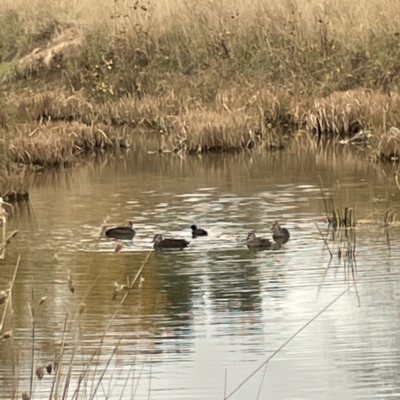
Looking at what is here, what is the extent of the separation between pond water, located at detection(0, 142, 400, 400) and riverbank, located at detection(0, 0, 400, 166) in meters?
2.15

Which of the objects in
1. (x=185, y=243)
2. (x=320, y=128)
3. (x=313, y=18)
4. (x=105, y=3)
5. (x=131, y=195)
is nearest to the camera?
(x=185, y=243)

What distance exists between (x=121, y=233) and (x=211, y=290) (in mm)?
1996

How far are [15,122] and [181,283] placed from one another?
328 inches

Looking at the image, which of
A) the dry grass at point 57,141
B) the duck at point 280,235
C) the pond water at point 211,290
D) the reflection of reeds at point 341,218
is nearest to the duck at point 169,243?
the pond water at point 211,290

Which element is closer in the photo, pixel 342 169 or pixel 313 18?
pixel 342 169

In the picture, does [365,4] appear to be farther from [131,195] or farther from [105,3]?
[131,195]

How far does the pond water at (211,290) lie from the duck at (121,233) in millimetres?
92

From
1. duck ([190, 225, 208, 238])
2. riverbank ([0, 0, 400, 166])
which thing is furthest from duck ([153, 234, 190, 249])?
riverbank ([0, 0, 400, 166])

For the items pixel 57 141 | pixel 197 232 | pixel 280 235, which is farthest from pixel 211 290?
pixel 57 141

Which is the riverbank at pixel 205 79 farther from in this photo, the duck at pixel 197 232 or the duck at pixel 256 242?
the duck at pixel 256 242

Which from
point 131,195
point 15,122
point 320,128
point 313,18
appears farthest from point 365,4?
point 131,195

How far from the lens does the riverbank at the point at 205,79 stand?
1617cm

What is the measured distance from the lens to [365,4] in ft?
69.4

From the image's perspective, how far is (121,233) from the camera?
9836 mm
